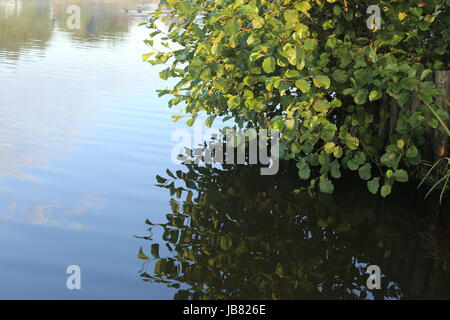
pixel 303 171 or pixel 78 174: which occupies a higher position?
pixel 303 171

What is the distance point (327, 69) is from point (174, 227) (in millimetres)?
2672

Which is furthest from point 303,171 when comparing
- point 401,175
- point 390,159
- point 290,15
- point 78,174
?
point 78,174

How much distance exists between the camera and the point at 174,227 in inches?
323

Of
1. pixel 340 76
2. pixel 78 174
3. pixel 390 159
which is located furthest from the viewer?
pixel 78 174

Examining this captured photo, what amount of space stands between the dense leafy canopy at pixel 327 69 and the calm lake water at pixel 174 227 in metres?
0.75

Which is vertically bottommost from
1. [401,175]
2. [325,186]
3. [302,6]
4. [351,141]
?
[325,186]

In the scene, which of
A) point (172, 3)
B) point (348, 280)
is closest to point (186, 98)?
point (172, 3)

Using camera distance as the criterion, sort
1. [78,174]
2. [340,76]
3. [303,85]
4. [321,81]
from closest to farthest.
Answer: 1. [303,85]
2. [321,81]
3. [340,76]
4. [78,174]

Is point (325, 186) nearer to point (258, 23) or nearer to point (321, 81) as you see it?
point (321, 81)

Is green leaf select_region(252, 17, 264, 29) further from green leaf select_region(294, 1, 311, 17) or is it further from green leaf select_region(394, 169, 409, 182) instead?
green leaf select_region(394, 169, 409, 182)

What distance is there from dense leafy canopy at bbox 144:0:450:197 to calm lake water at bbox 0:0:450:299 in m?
0.75

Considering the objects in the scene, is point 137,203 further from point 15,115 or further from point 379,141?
point 15,115

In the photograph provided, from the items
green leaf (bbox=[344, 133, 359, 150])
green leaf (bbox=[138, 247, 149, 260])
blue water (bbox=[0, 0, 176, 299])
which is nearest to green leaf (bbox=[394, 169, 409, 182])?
green leaf (bbox=[344, 133, 359, 150])

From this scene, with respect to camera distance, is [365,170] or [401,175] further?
[365,170]
